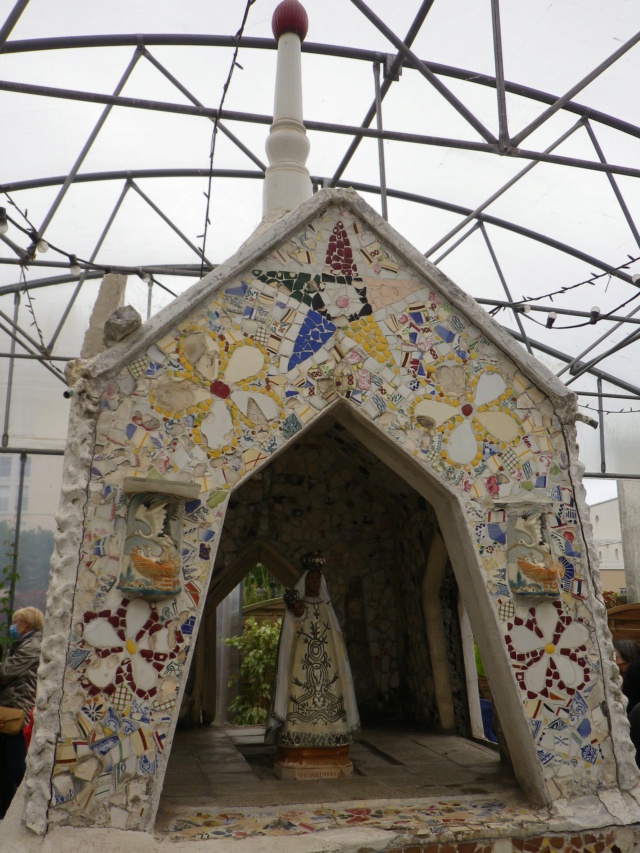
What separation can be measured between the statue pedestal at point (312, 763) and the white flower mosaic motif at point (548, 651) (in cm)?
143

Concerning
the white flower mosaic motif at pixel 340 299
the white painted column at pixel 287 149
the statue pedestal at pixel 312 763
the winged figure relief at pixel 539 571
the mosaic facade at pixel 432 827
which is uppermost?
the white painted column at pixel 287 149

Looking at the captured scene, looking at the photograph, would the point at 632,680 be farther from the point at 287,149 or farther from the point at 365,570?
the point at 287,149

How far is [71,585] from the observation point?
397cm

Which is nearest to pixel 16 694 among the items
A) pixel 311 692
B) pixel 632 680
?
pixel 311 692

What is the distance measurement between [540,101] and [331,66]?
1.84 metres

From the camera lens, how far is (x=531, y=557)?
4574 millimetres

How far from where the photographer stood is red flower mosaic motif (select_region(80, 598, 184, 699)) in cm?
394

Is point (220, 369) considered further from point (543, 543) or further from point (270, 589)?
point (270, 589)

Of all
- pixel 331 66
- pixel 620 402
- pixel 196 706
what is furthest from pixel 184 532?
pixel 620 402

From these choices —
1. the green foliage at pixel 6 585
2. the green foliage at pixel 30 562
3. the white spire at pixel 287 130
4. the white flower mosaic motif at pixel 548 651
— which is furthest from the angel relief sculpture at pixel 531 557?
→ the green foliage at pixel 30 562

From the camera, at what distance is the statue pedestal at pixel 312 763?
5.12 meters

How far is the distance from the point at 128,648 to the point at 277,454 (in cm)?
136

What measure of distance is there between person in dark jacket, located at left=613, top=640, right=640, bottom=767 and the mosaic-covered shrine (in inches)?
17.9

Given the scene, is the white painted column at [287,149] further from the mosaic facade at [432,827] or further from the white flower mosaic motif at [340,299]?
the mosaic facade at [432,827]
